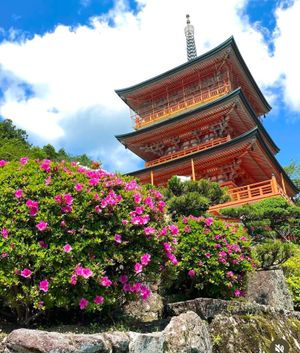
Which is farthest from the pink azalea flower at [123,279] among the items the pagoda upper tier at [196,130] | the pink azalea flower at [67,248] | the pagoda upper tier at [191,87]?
the pagoda upper tier at [191,87]

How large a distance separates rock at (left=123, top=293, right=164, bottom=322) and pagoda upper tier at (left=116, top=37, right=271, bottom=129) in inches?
791

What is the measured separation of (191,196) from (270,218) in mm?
5861

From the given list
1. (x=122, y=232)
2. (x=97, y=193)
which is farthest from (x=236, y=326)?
(x=97, y=193)

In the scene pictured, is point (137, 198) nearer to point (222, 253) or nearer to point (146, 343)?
point (146, 343)

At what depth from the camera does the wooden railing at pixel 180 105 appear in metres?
24.7

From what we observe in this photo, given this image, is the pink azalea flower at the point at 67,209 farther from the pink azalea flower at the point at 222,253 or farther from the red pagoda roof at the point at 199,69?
the red pagoda roof at the point at 199,69

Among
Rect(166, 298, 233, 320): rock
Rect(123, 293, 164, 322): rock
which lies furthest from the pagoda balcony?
A: Rect(166, 298, 233, 320): rock

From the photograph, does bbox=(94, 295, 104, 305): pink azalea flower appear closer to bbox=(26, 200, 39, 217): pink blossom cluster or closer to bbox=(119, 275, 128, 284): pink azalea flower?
bbox=(119, 275, 128, 284): pink azalea flower

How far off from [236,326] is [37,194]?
10.1 ft

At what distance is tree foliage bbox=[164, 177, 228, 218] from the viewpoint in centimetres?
992

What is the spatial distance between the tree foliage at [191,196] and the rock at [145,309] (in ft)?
13.6

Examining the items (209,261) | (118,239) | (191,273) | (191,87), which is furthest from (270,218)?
(191,87)

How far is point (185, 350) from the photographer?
12.6ft

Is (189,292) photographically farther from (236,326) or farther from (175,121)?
(175,121)
